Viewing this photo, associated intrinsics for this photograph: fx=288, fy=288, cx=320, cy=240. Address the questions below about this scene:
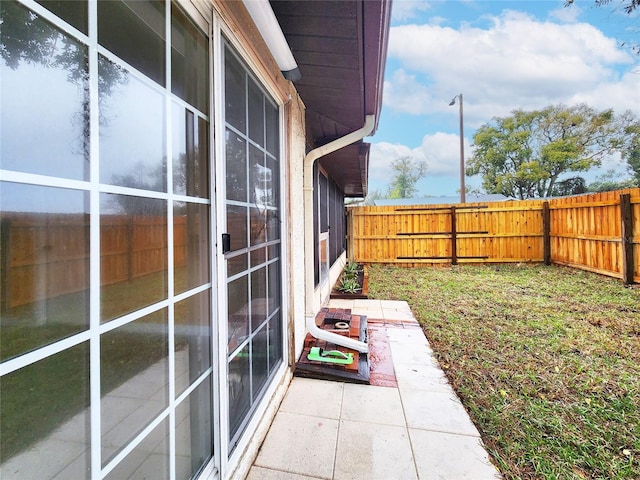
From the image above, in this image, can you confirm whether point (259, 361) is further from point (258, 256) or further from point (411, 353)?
point (411, 353)

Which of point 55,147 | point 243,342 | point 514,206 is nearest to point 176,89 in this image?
point 55,147

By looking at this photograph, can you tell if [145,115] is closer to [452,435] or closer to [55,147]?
[55,147]

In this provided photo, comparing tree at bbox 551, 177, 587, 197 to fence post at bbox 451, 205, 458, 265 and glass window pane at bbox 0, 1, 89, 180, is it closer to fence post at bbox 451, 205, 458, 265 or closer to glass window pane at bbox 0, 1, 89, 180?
fence post at bbox 451, 205, 458, 265

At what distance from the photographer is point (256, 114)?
1806mm

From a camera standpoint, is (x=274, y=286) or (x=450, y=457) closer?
(x=450, y=457)

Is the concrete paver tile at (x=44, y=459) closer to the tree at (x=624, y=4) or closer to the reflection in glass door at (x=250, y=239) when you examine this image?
the reflection in glass door at (x=250, y=239)

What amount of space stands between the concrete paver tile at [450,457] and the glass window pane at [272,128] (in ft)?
6.92

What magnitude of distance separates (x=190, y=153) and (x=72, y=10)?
514 mm

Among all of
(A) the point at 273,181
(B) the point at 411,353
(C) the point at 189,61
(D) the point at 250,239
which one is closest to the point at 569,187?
(B) the point at 411,353

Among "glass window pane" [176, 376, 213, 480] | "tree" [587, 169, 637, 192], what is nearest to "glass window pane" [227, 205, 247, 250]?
"glass window pane" [176, 376, 213, 480]

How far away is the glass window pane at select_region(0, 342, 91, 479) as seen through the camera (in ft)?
1.87

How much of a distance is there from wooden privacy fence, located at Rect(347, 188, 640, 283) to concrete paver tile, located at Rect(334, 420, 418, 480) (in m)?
7.09

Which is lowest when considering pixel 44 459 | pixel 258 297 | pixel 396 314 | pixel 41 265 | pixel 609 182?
pixel 396 314

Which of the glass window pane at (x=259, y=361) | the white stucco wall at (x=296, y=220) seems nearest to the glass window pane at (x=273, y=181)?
the white stucco wall at (x=296, y=220)
